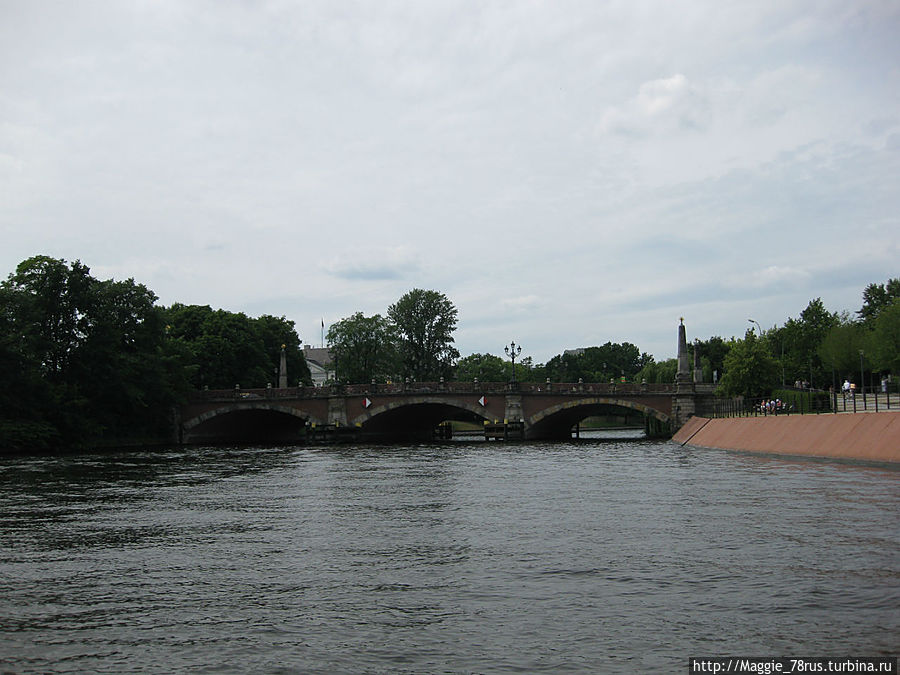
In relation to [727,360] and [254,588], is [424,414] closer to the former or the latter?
[727,360]

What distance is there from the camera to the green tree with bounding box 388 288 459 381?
11969cm

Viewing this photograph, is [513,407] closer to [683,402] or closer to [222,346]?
[683,402]

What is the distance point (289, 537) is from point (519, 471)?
65.5ft

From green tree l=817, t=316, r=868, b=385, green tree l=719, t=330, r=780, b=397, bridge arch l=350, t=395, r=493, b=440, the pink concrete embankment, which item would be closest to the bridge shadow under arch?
bridge arch l=350, t=395, r=493, b=440

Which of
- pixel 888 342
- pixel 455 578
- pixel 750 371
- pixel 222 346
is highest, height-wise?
pixel 222 346

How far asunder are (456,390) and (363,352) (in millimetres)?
39964

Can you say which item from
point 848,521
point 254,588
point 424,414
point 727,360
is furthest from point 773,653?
point 424,414

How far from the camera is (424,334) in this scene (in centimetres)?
12000

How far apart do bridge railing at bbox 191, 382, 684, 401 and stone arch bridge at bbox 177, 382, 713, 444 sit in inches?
3.4

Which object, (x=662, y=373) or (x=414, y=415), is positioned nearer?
(x=414, y=415)

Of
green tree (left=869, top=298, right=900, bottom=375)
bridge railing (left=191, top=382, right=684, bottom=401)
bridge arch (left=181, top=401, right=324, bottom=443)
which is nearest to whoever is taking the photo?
green tree (left=869, top=298, right=900, bottom=375)

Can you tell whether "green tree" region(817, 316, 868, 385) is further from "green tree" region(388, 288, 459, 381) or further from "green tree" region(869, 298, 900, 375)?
"green tree" region(388, 288, 459, 381)

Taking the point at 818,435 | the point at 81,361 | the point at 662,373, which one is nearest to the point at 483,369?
the point at 662,373

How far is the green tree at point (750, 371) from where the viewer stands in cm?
7400
